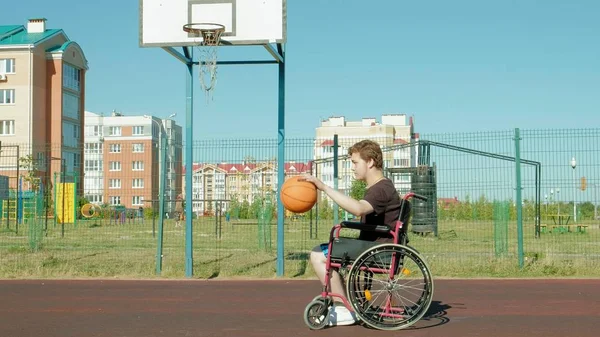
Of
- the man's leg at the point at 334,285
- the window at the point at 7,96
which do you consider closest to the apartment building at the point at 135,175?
the man's leg at the point at 334,285

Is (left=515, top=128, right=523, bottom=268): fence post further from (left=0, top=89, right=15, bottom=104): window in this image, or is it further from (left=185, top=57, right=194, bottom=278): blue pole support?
(left=0, top=89, right=15, bottom=104): window

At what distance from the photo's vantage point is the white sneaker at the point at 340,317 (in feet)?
23.1

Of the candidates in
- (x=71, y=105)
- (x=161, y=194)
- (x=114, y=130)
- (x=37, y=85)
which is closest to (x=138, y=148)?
(x=161, y=194)

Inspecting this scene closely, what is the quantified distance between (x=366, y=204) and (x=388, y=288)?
74 centimetres

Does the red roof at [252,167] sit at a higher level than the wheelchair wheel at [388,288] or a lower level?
higher

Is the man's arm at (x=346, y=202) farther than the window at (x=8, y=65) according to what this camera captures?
No

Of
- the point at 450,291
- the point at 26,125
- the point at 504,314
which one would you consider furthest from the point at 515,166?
the point at 26,125

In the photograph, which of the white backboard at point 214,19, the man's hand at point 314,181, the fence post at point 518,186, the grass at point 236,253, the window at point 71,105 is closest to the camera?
the man's hand at point 314,181

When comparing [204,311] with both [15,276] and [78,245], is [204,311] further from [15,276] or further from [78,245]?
[78,245]

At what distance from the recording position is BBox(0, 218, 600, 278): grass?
1270 centimetres

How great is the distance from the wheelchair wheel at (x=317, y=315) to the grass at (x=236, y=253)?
5.42 meters

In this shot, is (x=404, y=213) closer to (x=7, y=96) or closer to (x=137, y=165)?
(x=137, y=165)

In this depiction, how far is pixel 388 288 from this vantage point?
21.8 feet

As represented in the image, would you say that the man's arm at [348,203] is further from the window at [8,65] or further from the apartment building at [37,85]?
the window at [8,65]
